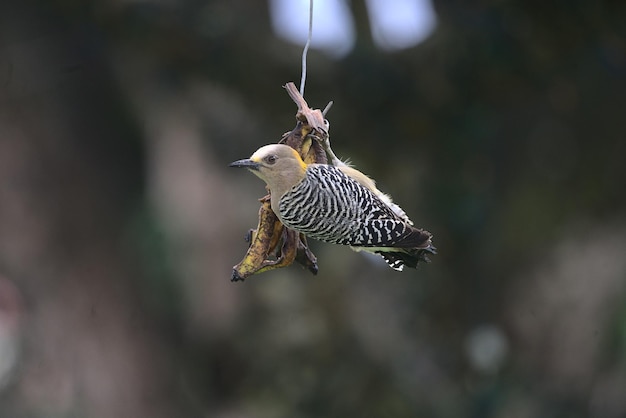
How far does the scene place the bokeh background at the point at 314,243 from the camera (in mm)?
5168

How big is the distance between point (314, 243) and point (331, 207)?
14.6 ft

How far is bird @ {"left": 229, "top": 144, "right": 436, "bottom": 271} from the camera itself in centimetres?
235

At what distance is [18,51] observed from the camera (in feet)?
19.3

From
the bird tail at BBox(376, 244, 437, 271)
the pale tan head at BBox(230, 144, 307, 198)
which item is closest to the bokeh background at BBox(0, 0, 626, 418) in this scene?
the bird tail at BBox(376, 244, 437, 271)

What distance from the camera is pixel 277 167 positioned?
7.78 ft

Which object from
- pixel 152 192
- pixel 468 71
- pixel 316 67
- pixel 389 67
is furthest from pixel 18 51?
pixel 468 71

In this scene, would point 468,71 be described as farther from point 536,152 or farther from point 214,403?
point 214,403

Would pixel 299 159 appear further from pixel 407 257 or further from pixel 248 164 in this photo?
pixel 407 257

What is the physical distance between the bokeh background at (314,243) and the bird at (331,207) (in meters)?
2.58

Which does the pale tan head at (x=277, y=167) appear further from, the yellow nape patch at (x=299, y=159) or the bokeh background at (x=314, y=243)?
the bokeh background at (x=314, y=243)

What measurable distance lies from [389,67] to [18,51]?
2599 millimetres

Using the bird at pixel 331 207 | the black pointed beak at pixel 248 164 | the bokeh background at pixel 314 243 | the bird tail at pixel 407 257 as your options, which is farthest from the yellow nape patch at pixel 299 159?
the bokeh background at pixel 314 243

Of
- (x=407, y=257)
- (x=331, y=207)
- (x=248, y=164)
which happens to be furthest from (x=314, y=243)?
(x=248, y=164)

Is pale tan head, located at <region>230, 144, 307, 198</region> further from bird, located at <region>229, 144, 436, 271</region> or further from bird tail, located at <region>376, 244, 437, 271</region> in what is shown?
bird tail, located at <region>376, 244, 437, 271</region>
